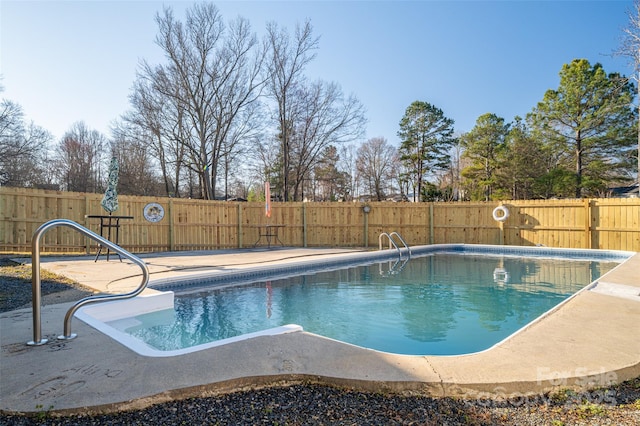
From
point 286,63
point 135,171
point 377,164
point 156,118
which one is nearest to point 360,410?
point 286,63

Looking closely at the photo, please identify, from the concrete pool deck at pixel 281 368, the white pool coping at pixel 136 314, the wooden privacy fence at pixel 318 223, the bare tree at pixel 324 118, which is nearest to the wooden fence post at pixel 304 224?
the wooden privacy fence at pixel 318 223

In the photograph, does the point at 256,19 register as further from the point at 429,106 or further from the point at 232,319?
the point at 232,319

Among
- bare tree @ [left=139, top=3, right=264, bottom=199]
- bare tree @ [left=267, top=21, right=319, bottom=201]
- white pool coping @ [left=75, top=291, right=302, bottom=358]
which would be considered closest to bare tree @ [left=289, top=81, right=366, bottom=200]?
bare tree @ [left=267, top=21, right=319, bottom=201]

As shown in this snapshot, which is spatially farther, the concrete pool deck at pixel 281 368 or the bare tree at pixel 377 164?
the bare tree at pixel 377 164

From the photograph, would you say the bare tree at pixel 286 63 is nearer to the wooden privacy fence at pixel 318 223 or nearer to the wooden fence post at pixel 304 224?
the wooden fence post at pixel 304 224

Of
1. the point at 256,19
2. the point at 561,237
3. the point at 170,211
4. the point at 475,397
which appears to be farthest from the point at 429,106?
the point at 475,397

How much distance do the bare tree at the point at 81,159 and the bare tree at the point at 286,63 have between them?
13.4 meters

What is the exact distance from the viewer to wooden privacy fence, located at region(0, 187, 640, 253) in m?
8.84

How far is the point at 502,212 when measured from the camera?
12250mm

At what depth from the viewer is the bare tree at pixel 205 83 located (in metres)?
16.9

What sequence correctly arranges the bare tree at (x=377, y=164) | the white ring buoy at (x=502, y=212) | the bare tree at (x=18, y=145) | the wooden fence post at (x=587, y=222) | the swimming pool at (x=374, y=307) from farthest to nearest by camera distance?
the bare tree at (x=377, y=164) → the bare tree at (x=18, y=145) → the white ring buoy at (x=502, y=212) → the wooden fence post at (x=587, y=222) → the swimming pool at (x=374, y=307)

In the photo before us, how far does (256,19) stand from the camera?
1772 centimetres

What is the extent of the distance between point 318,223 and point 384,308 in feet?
27.1

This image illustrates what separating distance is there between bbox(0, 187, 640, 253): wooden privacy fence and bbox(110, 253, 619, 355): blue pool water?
3.48 metres
